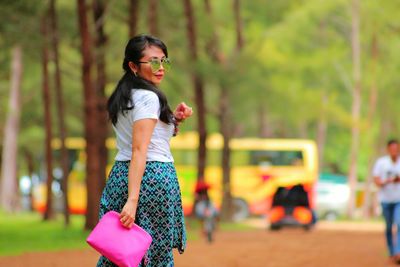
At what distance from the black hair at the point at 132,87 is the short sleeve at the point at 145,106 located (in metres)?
0.03

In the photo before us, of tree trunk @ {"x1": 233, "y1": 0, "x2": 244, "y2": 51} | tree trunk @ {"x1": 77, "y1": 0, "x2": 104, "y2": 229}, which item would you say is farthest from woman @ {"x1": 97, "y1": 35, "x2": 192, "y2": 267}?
tree trunk @ {"x1": 233, "y1": 0, "x2": 244, "y2": 51}

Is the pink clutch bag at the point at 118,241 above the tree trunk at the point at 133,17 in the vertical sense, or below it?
below

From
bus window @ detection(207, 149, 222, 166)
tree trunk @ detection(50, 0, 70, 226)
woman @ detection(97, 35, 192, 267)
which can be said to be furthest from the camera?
bus window @ detection(207, 149, 222, 166)

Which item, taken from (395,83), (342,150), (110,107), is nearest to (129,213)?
(110,107)

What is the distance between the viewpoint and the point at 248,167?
2041 inches

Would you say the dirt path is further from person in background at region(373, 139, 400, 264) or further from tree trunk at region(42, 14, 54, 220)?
tree trunk at region(42, 14, 54, 220)

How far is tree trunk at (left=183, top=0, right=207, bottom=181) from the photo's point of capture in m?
30.8

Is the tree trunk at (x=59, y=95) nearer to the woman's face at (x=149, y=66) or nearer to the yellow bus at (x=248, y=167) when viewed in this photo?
the yellow bus at (x=248, y=167)

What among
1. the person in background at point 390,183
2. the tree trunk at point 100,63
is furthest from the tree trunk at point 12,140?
the person in background at point 390,183

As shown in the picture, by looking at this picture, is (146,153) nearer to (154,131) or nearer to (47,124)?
(154,131)

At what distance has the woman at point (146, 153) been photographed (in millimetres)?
6027

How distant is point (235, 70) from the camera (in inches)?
1314

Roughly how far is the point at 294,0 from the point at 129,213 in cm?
3062

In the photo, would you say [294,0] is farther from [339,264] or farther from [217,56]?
[339,264]
